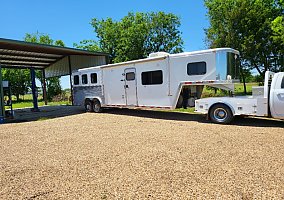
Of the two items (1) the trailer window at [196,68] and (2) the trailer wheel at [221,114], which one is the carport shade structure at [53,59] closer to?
(1) the trailer window at [196,68]

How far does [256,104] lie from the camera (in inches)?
310

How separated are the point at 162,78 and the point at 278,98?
4.49 metres

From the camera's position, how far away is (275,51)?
74.6 feet

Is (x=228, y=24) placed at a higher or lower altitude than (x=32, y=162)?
higher

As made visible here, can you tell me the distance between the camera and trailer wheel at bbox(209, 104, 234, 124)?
8500 millimetres

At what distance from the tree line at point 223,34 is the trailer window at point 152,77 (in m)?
12.8

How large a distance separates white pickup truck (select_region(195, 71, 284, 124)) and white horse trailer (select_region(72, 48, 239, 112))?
0.76 metres

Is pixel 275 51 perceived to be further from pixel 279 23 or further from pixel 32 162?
pixel 32 162

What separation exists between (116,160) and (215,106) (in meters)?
5.25

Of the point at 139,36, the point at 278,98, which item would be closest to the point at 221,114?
the point at 278,98

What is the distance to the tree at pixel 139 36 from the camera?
34.3 meters

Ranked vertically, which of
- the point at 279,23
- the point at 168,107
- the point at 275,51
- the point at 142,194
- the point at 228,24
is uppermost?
the point at 228,24

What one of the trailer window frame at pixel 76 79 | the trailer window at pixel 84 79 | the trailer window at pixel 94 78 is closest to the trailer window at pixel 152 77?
the trailer window at pixel 94 78

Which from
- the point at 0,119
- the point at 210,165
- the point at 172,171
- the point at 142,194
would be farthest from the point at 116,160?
the point at 0,119
